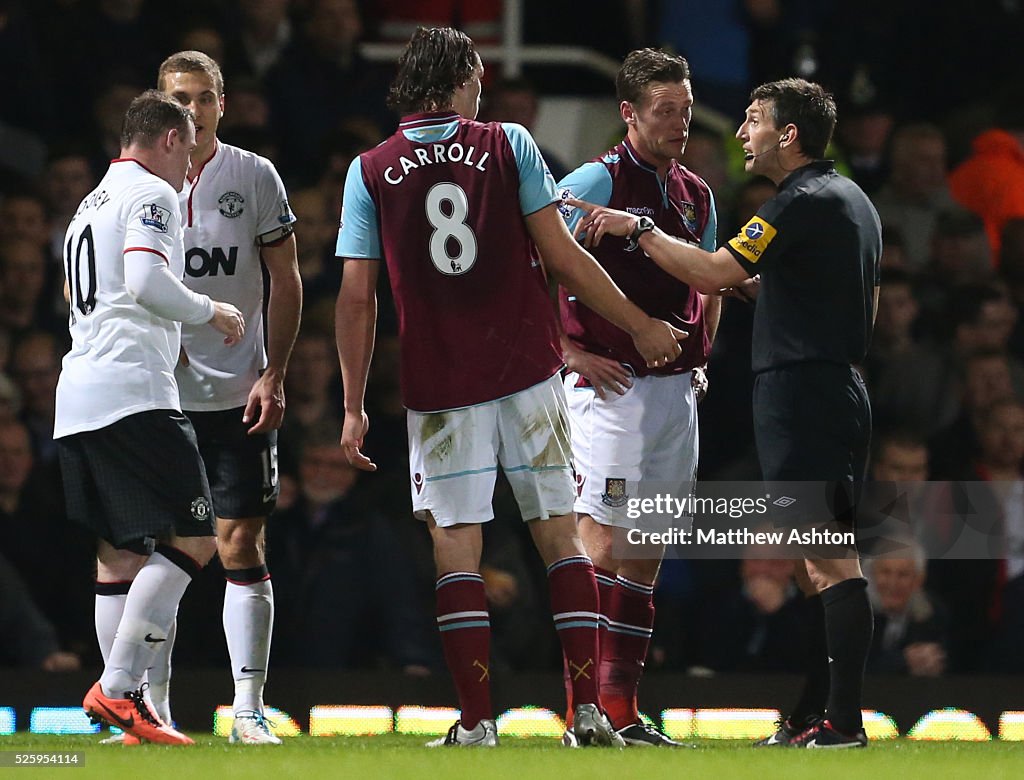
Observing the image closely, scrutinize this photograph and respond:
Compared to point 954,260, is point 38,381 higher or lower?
lower

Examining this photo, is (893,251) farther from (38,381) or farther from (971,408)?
(38,381)

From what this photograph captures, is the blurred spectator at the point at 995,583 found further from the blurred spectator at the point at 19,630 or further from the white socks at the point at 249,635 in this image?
the blurred spectator at the point at 19,630

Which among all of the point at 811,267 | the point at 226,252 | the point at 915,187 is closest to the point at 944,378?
the point at 915,187

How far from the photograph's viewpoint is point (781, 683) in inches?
310

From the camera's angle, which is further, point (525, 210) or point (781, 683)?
point (781, 683)

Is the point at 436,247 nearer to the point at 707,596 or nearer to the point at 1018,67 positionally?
the point at 707,596

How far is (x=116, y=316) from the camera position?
596cm

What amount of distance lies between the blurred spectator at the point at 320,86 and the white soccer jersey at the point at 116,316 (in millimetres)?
4147

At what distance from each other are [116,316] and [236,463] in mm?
874

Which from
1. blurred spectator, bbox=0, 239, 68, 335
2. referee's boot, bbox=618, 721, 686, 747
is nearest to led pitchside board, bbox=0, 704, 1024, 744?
referee's boot, bbox=618, 721, 686, 747

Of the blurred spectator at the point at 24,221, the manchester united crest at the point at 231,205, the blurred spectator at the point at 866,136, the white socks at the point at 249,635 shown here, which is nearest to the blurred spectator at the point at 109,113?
the blurred spectator at the point at 24,221

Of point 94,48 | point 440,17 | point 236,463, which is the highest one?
point 440,17

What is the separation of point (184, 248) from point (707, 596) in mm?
3170

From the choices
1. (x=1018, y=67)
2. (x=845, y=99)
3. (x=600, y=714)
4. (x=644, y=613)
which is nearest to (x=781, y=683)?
(x=644, y=613)
